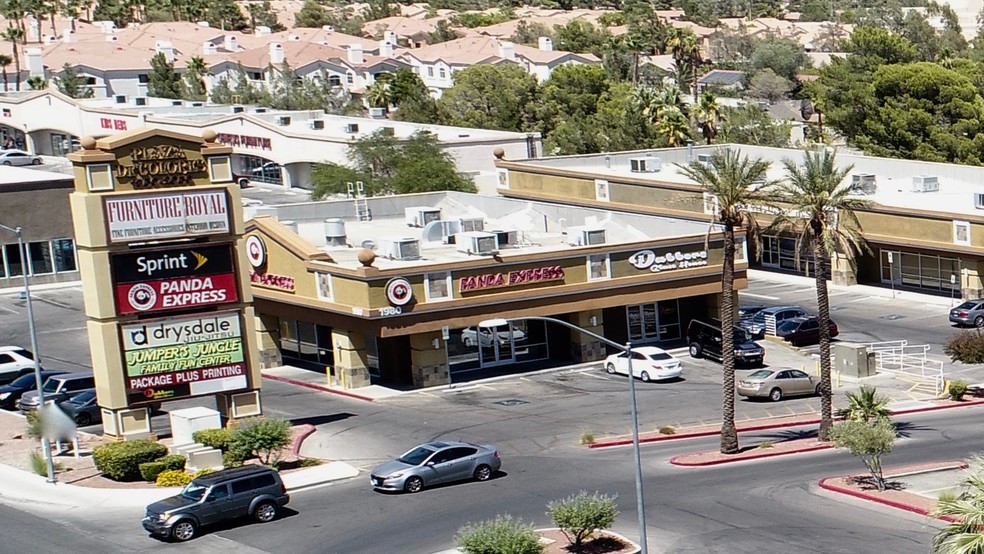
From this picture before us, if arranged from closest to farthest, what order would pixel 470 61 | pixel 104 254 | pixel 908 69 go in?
pixel 104 254 → pixel 908 69 → pixel 470 61

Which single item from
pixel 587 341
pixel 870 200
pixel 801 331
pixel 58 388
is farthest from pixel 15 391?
pixel 870 200

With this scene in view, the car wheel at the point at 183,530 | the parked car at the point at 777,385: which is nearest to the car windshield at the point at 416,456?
the car wheel at the point at 183,530

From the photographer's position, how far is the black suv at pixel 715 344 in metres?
63.4

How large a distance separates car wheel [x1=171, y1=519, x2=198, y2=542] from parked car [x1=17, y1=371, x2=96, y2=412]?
56.1 ft

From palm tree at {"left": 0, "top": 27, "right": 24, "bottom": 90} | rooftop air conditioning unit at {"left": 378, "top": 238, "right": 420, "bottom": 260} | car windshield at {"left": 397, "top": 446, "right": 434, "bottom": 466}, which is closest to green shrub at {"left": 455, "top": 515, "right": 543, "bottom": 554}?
car windshield at {"left": 397, "top": 446, "right": 434, "bottom": 466}

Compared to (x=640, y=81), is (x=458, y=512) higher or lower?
lower

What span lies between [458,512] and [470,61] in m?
137

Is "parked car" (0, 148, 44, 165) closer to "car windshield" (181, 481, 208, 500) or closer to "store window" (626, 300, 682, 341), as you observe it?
"store window" (626, 300, 682, 341)

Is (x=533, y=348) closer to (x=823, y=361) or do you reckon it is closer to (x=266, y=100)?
(x=823, y=361)

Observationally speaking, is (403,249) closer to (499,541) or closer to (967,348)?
(967,348)

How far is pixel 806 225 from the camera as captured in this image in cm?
4947

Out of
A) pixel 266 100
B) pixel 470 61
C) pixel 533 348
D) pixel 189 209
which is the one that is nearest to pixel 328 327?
pixel 533 348

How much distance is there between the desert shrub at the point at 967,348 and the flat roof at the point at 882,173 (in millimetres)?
12708

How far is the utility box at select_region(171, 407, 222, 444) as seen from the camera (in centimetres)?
5022
